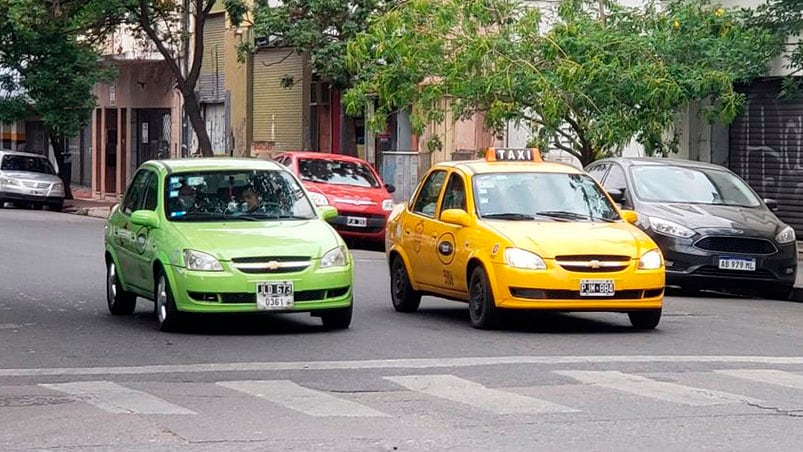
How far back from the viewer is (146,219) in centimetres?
1452

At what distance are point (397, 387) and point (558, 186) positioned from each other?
508 centimetres

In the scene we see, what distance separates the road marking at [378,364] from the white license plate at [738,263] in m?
6.01

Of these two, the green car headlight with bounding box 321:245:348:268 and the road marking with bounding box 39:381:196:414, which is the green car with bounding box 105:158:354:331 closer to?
the green car headlight with bounding box 321:245:348:268

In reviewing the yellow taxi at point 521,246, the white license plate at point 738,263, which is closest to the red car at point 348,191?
the white license plate at point 738,263

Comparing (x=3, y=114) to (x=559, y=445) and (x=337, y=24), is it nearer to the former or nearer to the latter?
(x=337, y=24)

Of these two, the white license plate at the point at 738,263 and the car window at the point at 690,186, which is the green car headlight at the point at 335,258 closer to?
the white license plate at the point at 738,263

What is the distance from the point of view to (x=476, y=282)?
14617 millimetres

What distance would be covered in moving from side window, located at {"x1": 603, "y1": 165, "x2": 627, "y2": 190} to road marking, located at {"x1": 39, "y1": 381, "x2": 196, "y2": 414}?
10.3 metres

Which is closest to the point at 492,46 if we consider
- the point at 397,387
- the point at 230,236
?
the point at 230,236

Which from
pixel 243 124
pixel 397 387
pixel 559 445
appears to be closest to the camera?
pixel 559 445

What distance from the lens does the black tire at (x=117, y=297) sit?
1593 centimetres

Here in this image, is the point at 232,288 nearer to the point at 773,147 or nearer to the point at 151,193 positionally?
the point at 151,193

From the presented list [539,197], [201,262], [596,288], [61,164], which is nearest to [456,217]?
[539,197]

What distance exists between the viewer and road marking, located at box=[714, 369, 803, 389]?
440 inches
